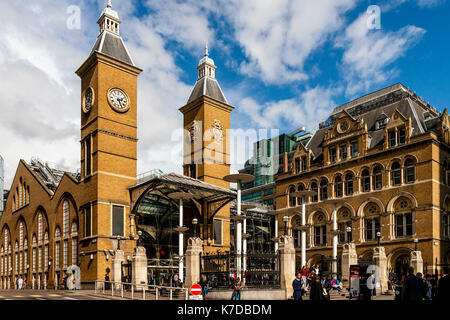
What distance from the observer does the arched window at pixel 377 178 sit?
155 ft

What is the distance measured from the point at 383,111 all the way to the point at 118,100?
29.4 meters

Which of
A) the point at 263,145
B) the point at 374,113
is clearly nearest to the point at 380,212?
the point at 374,113

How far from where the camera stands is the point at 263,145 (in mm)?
94438

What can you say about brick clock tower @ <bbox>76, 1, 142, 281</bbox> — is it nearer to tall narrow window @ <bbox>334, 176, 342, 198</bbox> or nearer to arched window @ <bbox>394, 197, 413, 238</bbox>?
tall narrow window @ <bbox>334, 176, 342, 198</bbox>

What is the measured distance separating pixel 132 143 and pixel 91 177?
16.9ft

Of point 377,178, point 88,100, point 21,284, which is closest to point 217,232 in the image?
point 377,178

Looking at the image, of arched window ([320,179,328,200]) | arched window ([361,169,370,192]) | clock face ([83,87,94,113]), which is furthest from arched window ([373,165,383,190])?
clock face ([83,87,94,113])

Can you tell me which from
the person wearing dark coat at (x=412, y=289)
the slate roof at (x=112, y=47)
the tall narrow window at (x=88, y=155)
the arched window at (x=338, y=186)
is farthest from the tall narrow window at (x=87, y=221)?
the person wearing dark coat at (x=412, y=289)

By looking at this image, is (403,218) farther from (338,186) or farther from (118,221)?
(118,221)

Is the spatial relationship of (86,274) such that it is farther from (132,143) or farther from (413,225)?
(413,225)

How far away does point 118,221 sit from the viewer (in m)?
42.2

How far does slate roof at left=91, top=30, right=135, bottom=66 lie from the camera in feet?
148

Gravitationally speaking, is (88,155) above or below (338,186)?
above

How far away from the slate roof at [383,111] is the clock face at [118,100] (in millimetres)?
24081
